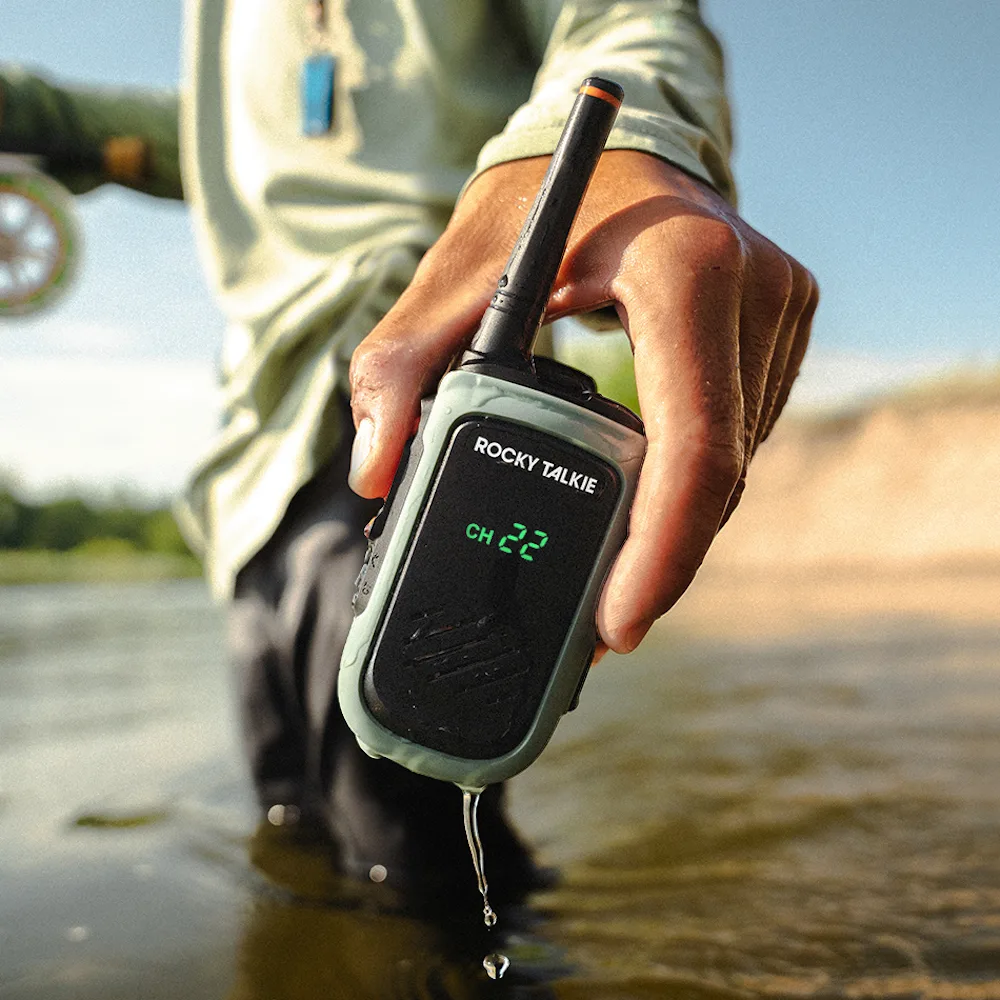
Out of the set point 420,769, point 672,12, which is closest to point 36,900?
point 420,769

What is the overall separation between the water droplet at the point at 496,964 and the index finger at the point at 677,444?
0.63m

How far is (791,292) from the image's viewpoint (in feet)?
2.16

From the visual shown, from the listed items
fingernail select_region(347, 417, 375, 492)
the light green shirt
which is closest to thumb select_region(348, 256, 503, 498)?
fingernail select_region(347, 417, 375, 492)

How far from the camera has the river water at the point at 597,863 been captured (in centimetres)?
111

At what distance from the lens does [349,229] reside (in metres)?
1.08

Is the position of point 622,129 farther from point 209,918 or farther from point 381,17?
point 209,918

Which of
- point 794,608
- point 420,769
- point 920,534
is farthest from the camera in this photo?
point 920,534

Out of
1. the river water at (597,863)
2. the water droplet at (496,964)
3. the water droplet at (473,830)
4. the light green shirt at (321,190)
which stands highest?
the light green shirt at (321,190)

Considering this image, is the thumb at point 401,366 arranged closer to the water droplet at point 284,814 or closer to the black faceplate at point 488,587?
the black faceplate at point 488,587

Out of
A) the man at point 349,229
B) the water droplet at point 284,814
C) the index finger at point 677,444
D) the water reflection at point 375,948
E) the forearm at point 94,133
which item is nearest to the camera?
the index finger at point 677,444

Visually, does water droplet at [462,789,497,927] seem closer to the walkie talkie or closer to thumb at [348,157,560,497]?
the walkie talkie

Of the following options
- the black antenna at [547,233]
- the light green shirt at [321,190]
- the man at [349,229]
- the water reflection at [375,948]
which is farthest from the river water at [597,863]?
the black antenna at [547,233]

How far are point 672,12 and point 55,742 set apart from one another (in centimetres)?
226

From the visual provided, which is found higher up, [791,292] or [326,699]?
[791,292]
